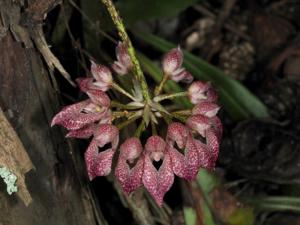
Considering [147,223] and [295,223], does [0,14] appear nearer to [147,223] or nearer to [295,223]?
[147,223]

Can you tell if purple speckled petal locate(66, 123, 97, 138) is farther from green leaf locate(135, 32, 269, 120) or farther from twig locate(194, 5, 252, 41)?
twig locate(194, 5, 252, 41)

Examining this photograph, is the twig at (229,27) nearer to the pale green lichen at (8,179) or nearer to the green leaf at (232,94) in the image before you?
the green leaf at (232,94)

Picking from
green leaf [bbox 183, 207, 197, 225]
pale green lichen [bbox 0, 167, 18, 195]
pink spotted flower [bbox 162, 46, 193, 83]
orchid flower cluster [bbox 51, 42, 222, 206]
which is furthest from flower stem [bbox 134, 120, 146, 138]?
green leaf [bbox 183, 207, 197, 225]

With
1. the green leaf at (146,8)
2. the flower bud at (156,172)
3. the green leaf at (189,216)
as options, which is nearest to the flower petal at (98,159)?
the flower bud at (156,172)

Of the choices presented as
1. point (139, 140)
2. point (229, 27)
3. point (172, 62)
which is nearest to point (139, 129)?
point (139, 140)

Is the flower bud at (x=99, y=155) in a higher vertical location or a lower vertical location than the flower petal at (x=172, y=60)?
lower

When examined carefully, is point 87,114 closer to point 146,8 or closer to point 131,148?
point 131,148

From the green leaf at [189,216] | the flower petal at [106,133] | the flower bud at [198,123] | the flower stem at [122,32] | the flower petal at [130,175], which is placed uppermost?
the flower stem at [122,32]
